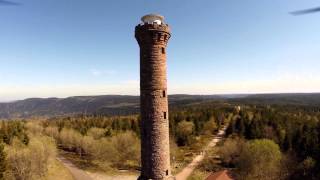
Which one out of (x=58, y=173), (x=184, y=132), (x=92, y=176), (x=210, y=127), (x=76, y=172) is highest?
(x=184, y=132)

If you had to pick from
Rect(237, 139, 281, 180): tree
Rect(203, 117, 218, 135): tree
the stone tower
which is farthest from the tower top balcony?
Rect(203, 117, 218, 135): tree

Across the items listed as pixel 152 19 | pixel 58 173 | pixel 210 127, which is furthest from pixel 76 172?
pixel 210 127

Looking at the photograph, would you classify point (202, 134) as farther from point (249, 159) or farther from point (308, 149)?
point (249, 159)

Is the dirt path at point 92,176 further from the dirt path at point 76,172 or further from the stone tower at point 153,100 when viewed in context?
the stone tower at point 153,100

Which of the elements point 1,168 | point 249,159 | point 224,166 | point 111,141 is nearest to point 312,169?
point 249,159

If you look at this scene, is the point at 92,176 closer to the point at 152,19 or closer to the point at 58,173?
the point at 58,173

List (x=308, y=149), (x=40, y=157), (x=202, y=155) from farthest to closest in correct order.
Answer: (x=202, y=155) → (x=308, y=149) → (x=40, y=157)

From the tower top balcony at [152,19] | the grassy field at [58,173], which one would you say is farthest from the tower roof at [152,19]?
the grassy field at [58,173]

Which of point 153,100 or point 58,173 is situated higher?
point 153,100
